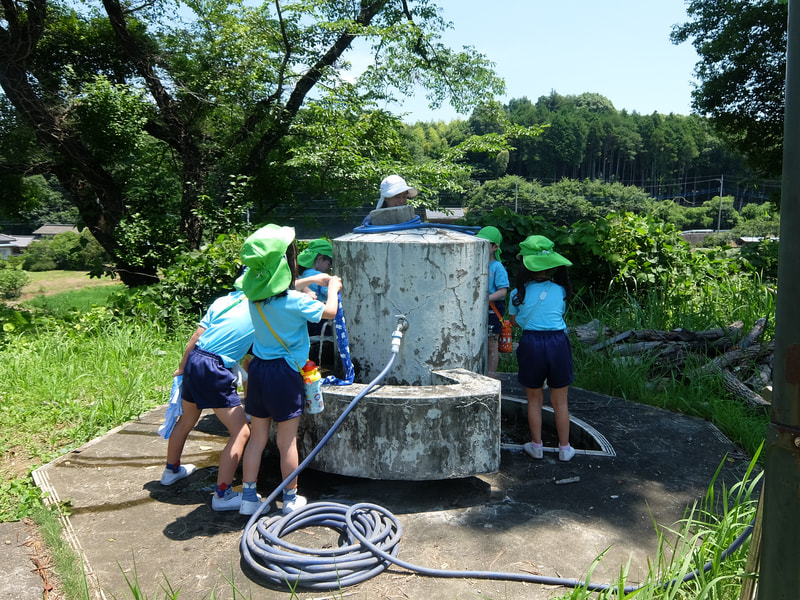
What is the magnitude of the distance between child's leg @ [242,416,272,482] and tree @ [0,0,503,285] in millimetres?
8830

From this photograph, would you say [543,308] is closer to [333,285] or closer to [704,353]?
[333,285]

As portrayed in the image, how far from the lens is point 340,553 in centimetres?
269

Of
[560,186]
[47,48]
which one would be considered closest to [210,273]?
[47,48]

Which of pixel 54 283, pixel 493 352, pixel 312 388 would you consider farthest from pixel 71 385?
pixel 54 283

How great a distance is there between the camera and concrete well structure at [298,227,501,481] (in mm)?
3350

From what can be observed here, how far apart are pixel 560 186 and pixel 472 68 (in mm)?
59954

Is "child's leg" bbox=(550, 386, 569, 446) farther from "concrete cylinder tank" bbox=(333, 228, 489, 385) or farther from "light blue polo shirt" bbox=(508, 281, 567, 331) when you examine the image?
"concrete cylinder tank" bbox=(333, 228, 489, 385)

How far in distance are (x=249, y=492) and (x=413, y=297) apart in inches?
Result: 56.0

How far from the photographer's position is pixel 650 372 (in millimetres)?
5711

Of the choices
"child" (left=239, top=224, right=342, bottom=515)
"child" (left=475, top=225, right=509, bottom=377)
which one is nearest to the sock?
"child" (left=239, top=224, right=342, bottom=515)

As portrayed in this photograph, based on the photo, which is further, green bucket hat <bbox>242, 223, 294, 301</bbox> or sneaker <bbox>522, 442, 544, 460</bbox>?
sneaker <bbox>522, 442, 544, 460</bbox>

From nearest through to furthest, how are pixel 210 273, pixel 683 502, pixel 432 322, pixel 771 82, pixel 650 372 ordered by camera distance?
1. pixel 683 502
2. pixel 432 322
3. pixel 650 372
4. pixel 210 273
5. pixel 771 82

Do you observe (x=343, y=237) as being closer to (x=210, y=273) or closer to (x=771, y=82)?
(x=210, y=273)

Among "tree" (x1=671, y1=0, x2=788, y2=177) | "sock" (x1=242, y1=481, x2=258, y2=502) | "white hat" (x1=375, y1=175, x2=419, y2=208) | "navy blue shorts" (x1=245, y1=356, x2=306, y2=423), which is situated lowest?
"sock" (x1=242, y1=481, x2=258, y2=502)
